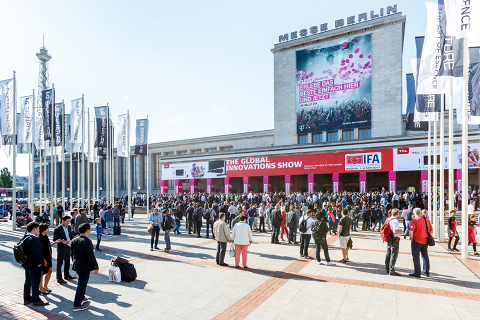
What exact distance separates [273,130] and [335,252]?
41008 millimetres

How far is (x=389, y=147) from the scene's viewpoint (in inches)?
1300

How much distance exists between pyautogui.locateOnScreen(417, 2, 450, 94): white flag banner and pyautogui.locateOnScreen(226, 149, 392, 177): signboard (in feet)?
71.8

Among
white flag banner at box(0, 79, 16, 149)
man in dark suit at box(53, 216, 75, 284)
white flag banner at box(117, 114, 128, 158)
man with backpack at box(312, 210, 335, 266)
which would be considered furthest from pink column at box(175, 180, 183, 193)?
man with backpack at box(312, 210, 335, 266)

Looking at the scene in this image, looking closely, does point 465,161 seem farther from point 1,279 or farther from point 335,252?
point 1,279

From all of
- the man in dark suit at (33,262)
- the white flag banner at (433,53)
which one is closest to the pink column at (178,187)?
the white flag banner at (433,53)

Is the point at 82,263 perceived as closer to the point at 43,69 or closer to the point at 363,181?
the point at 363,181

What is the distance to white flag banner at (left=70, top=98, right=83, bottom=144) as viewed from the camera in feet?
76.6

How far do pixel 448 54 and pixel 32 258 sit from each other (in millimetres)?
14131

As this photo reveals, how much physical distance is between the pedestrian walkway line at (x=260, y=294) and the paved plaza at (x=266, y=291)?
2 centimetres

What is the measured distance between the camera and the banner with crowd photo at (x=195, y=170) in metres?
44.8

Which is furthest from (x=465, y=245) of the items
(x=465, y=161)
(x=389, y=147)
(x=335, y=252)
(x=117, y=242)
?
(x=389, y=147)

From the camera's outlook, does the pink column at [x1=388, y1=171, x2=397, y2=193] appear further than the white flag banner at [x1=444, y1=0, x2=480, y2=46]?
Yes

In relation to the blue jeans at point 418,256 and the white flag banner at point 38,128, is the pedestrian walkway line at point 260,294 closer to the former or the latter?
the blue jeans at point 418,256

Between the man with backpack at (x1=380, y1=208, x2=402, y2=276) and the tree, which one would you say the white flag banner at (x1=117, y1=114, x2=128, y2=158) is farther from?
the tree
